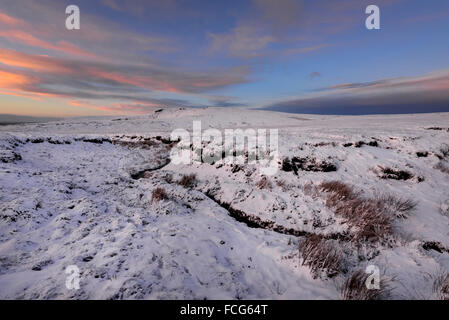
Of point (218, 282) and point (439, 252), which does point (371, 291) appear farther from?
point (439, 252)

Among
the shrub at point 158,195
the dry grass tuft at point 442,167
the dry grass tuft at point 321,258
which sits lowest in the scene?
the dry grass tuft at point 321,258

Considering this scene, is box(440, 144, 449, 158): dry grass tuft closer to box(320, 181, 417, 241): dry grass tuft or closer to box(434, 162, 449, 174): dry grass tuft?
box(434, 162, 449, 174): dry grass tuft

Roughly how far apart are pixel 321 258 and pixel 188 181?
708cm

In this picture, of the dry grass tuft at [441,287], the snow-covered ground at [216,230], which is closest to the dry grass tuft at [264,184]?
the snow-covered ground at [216,230]

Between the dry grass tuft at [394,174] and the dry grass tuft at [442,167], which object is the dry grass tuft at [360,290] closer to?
the dry grass tuft at [394,174]

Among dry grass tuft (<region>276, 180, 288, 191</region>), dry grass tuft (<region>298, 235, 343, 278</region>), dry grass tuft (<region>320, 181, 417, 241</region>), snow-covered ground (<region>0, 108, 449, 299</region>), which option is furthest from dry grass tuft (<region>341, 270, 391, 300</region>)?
dry grass tuft (<region>276, 180, 288, 191</region>)

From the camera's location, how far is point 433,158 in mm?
10164

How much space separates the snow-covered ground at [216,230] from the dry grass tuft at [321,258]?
0.14 metres

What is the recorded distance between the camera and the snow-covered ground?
3.58 metres

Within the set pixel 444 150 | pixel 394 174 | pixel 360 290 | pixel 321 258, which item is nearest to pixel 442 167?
pixel 444 150

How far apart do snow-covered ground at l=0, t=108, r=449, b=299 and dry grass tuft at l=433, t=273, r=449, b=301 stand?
0.38 ft

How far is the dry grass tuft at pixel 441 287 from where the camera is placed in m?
3.39
